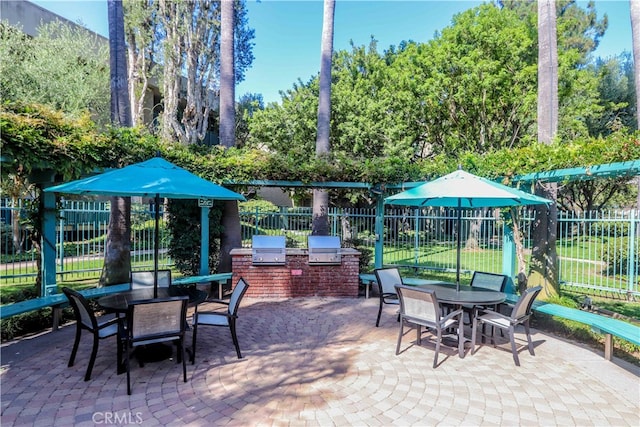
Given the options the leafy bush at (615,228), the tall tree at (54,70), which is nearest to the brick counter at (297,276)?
the leafy bush at (615,228)

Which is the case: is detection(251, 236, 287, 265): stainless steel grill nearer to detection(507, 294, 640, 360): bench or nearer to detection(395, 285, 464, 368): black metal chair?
detection(395, 285, 464, 368): black metal chair

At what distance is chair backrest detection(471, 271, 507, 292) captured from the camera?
212 inches

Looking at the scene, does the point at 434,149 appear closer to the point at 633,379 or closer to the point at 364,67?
the point at 364,67

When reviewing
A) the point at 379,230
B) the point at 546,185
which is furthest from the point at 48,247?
the point at 546,185

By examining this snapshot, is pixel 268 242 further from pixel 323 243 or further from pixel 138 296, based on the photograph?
pixel 138 296

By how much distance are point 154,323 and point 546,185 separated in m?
7.29

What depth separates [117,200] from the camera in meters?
7.17

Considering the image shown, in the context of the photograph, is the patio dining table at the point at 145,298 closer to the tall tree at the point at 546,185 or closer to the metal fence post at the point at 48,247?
the metal fence post at the point at 48,247

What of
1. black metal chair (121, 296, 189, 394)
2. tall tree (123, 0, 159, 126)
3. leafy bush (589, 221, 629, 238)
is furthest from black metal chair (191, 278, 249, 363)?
tall tree (123, 0, 159, 126)

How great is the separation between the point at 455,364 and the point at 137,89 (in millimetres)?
18580

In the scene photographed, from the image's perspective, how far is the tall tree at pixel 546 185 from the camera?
6.84 metres

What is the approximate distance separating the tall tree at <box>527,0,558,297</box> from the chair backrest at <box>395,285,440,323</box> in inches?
154

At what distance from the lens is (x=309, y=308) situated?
263 inches

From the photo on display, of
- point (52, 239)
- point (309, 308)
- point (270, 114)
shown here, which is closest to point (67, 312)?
point (52, 239)
